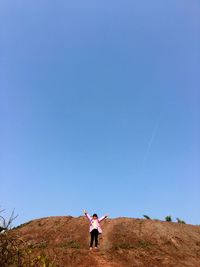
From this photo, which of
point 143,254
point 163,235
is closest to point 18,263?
point 143,254

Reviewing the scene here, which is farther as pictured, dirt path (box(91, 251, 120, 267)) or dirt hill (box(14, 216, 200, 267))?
dirt hill (box(14, 216, 200, 267))

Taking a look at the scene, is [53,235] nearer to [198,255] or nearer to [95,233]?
[95,233]

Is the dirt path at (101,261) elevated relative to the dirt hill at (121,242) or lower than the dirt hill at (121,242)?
lower

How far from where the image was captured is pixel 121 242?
838 inches

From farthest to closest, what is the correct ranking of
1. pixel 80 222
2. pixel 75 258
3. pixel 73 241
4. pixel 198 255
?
pixel 80 222
pixel 73 241
pixel 198 255
pixel 75 258

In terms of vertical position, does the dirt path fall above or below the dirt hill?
→ below

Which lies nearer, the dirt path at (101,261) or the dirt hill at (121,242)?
the dirt path at (101,261)

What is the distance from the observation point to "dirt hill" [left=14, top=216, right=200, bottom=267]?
16.9 m

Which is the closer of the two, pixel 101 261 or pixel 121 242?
pixel 101 261

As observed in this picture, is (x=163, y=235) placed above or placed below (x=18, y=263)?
above

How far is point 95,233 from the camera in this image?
18.0 meters

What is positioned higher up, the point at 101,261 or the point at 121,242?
the point at 121,242

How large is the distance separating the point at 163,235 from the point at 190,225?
447cm

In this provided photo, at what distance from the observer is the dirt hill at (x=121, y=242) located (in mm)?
16938
